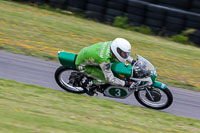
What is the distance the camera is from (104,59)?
6.82 metres

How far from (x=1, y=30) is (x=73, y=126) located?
819cm

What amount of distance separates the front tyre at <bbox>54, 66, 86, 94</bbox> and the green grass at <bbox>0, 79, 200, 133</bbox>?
0.30 metres

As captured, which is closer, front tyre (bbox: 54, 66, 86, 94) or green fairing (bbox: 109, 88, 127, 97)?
green fairing (bbox: 109, 88, 127, 97)

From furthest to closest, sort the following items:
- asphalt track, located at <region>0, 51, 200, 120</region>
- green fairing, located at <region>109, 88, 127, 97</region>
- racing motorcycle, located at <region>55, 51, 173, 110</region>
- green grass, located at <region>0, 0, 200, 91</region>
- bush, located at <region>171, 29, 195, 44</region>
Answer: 1. bush, located at <region>171, 29, 195, 44</region>
2. green grass, located at <region>0, 0, 200, 91</region>
3. asphalt track, located at <region>0, 51, 200, 120</region>
4. green fairing, located at <region>109, 88, 127, 97</region>
5. racing motorcycle, located at <region>55, 51, 173, 110</region>

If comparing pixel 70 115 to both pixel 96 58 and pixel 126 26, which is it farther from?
pixel 126 26

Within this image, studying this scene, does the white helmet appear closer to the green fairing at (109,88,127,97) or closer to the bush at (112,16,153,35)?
Answer: the green fairing at (109,88,127,97)

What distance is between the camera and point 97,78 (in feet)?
24.0

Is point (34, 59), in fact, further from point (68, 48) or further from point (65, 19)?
point (65, 19)

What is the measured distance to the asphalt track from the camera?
7.88 meters

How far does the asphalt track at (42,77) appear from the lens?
788 cm

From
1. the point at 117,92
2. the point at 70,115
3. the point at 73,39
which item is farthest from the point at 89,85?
the point at 73,39

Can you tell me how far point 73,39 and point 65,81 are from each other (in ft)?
17.6

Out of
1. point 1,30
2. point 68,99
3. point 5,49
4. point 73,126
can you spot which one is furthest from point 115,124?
point 1,30

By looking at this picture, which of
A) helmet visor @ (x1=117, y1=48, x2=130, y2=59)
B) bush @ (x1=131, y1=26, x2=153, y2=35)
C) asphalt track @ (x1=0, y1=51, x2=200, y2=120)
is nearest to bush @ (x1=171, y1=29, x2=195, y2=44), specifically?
bush @ (x1=131, y1=26, x2=153, y2=35)
